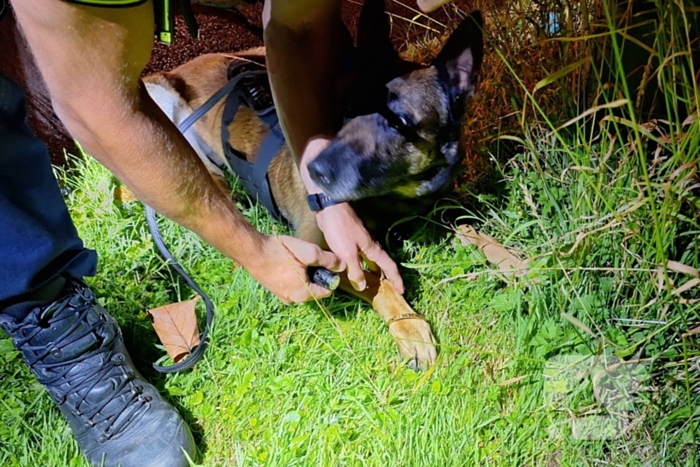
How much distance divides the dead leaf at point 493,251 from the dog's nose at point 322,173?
446 mm

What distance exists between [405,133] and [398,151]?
6 centimetres

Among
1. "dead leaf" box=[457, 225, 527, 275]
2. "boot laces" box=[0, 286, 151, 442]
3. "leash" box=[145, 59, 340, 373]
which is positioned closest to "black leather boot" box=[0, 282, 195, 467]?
"boot laces" box=[0, 286, 151, 442]

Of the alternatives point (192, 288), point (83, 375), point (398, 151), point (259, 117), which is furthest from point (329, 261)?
point (259, 117)

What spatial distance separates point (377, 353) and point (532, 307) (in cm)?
42

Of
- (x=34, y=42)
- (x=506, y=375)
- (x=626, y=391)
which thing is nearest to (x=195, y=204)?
(x=34, y=42)

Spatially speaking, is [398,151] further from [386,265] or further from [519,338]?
[519,338]

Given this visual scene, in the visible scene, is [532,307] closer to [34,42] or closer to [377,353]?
[377,353]

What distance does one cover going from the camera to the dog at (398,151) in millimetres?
1603

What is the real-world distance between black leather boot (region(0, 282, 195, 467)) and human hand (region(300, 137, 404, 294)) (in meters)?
0.58

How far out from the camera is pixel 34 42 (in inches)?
38.5

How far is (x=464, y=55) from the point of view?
1.67 metres

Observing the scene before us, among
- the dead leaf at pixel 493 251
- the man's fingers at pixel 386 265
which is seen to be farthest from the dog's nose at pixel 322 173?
the dead leaf at pixel 493 251

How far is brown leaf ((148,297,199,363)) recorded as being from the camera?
5.22 ft

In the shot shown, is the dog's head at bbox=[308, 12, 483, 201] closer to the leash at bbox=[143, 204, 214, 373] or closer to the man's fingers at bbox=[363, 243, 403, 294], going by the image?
the man's fingers at bbox=[363, 243, 403, 294]
